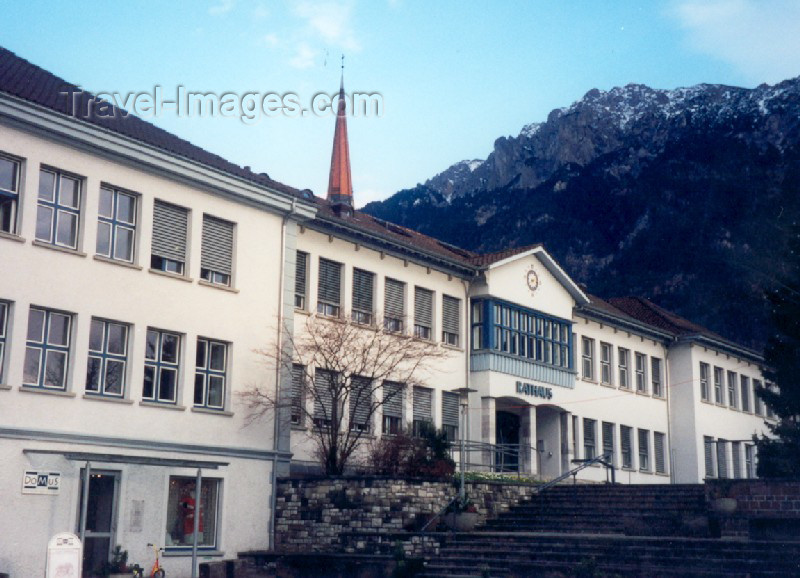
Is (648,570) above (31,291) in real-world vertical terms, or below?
below

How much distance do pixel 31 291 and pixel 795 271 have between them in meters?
23.3

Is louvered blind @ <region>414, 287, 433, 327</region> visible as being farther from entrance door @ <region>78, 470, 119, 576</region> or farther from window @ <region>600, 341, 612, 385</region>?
entrance door @ <region>78, 470, 119, 576</region>

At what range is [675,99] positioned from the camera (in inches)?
6043

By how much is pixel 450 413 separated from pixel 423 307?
3.45 m

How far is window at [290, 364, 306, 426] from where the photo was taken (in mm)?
28438

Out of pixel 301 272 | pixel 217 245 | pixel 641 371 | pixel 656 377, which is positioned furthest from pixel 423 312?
pixel 656 377

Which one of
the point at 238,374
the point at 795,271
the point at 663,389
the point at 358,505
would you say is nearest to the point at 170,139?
the point at 238,374

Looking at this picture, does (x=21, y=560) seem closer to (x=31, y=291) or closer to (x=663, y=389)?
(x=31, y=291)

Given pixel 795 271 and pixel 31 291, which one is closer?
pixel 31 291

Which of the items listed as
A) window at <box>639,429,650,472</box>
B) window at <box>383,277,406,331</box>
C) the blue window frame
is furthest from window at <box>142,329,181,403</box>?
window at <box>639,429,650,472</box>

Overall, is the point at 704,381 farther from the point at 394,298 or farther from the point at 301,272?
the point at 301,272

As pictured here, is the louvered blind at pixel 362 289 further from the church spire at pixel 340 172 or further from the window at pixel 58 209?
the church spire at pixel 340 172

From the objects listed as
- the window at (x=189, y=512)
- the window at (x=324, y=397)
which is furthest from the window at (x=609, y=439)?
the window at (x=189, y=512)

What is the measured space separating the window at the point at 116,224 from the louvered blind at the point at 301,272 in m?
5.61
